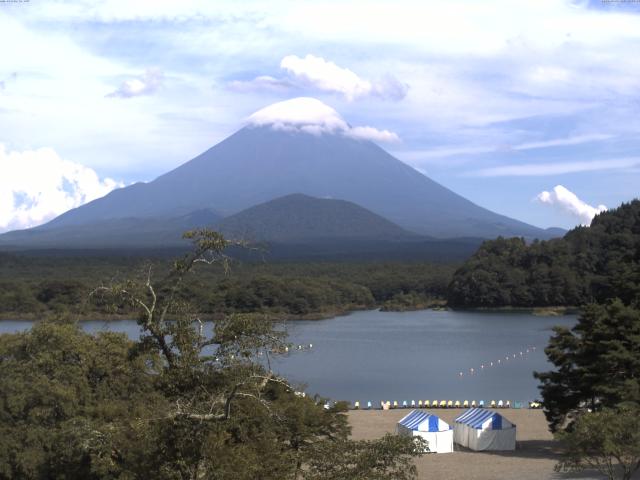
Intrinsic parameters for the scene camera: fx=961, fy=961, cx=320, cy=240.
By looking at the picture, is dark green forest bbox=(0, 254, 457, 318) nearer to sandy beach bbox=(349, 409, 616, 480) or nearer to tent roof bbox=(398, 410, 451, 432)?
sandy beach bbox=(349, 409, 616, 480)

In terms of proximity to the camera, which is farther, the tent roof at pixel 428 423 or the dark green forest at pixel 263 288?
the dark green forest at pixel 263 288

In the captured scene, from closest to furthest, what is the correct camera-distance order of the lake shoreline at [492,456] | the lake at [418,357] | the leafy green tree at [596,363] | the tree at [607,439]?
the tree at [607,439]
the lake shoreline at [492,456]
the leafy green tree at [596,363]
the lake at [418,357]

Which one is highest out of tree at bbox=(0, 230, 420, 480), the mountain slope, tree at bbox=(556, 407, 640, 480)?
the mountain slope

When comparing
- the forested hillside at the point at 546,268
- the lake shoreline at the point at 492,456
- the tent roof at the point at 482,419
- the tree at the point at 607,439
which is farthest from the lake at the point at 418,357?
the tree at the point at 607,439

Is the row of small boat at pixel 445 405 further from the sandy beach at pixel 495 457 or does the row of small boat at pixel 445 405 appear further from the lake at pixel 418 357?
the sandy beach at pixel 495 457

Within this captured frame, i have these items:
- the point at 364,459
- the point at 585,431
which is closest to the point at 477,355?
the point at 585,431

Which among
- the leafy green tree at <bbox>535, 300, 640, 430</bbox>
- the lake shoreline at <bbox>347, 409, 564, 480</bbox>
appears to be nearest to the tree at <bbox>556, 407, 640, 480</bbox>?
the lake shoreline at <bbox>347, 409, 564, 480</bbox>

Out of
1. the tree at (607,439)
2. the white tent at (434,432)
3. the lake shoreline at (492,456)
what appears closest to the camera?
the tree at (607,439)

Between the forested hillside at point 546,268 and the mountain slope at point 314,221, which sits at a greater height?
the mountain slope at point 314,221
